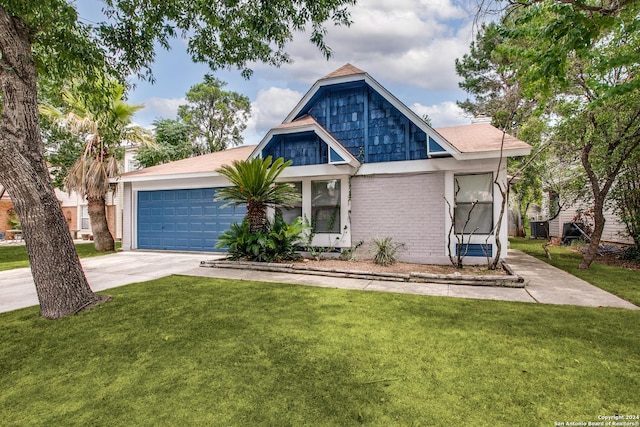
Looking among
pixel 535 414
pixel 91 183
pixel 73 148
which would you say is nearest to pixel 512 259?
pixel 535 414

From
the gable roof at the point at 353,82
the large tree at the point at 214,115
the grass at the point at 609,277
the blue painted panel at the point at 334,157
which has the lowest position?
the grass at the point at 609,277

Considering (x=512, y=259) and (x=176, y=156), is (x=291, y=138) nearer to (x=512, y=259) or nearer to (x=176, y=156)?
(x=512, y=259)

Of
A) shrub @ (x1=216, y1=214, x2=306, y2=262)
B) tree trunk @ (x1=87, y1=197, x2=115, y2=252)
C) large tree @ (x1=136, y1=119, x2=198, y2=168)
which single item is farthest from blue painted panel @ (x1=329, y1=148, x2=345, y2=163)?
large tree @ (x1=136, y1=119, x2=198, y2=168)

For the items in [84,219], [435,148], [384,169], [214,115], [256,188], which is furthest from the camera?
[214,115]

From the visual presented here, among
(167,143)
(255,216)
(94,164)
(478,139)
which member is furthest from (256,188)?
(167,143)

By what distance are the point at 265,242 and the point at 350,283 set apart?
2731 millimetres

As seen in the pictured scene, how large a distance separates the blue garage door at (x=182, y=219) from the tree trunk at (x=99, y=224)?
1.18m

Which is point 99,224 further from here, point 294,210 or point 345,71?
point 345,71

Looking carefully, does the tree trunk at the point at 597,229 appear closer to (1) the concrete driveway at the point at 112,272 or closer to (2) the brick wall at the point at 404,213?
(2) the brick wall at the point at 404,213

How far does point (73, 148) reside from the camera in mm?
14898

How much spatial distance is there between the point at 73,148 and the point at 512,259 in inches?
728

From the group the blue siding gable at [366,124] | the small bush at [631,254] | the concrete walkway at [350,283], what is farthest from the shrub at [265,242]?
the small bush at [631,254]

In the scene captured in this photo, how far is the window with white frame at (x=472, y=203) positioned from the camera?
26.7ft

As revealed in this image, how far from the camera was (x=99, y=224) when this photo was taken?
12.3 metres
